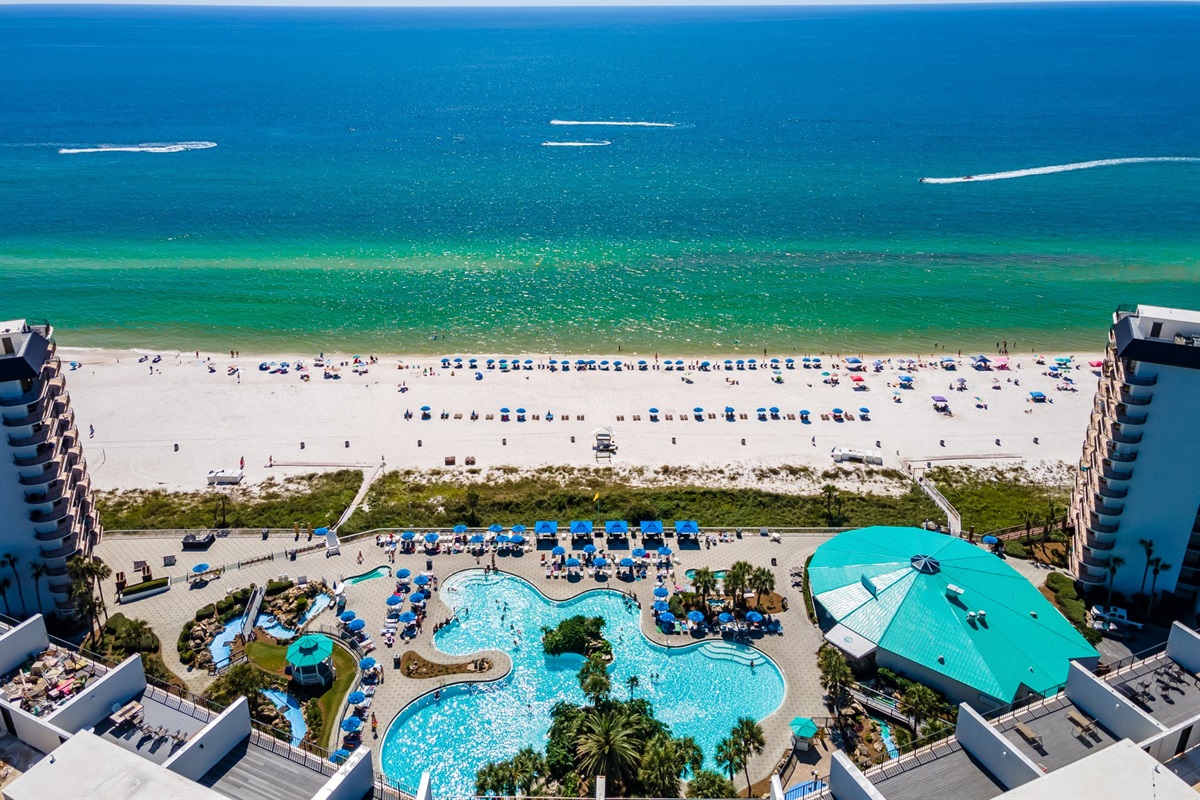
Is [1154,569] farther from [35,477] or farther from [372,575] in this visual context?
[35,477]

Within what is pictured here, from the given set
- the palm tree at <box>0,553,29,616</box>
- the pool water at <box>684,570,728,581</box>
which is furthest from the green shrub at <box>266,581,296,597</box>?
the pool water at <box>684,570,728,581</box>

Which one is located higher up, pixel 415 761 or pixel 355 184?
pixel 355 184

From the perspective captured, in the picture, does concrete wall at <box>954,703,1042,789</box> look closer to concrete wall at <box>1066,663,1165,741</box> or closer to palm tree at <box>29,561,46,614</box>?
concrete wall at <box>1066,663,1165,741</box>

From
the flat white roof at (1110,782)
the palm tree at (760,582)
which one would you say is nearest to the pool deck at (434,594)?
the palm tree at (760,582)

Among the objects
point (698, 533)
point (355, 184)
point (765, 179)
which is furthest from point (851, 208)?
point (698, 533)

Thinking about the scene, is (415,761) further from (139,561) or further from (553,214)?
(553,214)

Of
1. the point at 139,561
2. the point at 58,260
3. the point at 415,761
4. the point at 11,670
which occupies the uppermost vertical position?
the point at 58,260

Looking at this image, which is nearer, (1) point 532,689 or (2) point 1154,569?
(1) point 532,689

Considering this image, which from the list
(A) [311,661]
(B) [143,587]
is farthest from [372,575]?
(B) [143,587]
